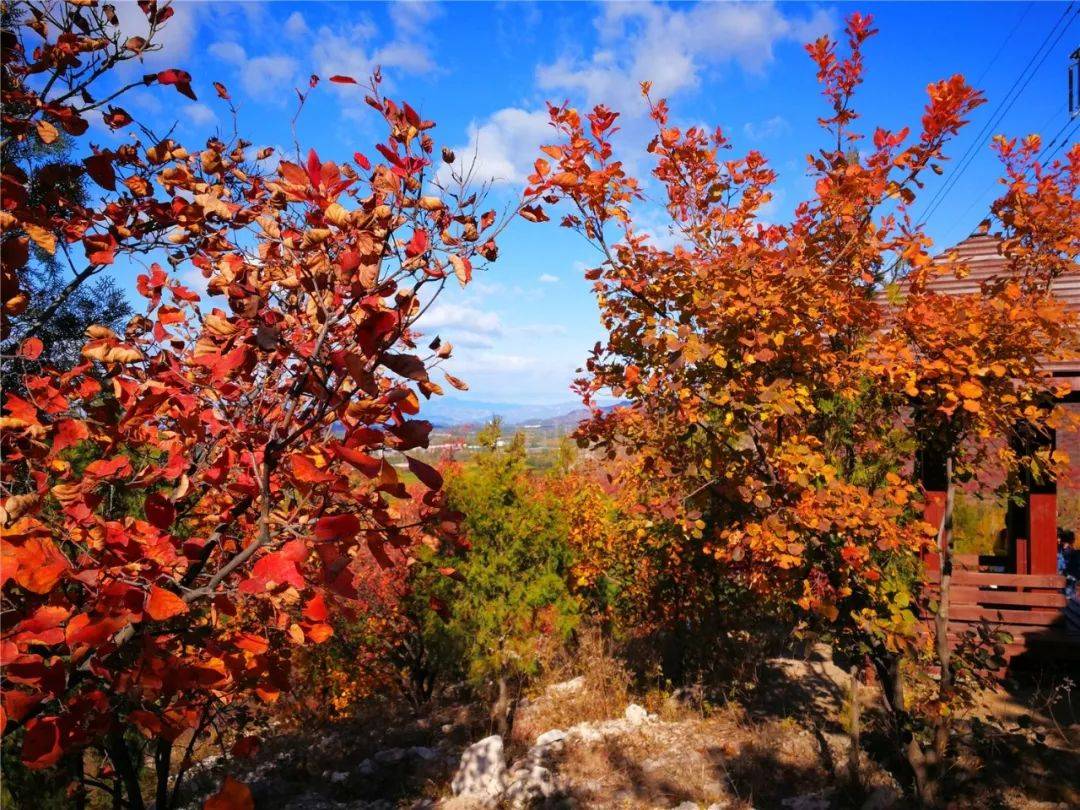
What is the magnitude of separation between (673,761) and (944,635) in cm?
317

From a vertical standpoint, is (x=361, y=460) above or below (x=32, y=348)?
below

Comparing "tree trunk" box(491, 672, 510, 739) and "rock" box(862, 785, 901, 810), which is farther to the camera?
"tree trunk" box(491, 672, 510, 739)

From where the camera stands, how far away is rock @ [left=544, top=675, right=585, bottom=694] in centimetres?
922

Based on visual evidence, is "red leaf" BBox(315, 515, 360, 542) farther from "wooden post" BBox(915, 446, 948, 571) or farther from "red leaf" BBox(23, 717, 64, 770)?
"wooden post" BBox(915, 446, 948, 571)

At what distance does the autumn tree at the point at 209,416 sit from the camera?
1.30 metres

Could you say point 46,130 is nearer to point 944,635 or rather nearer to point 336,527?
point 336,527

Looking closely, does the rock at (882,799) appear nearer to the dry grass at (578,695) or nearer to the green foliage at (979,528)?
the dry grass at (578,695)

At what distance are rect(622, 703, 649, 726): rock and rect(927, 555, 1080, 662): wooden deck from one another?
139 inches

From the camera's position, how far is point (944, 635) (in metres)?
4.27

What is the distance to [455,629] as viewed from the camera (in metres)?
8.65

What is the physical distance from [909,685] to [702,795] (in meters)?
2.10

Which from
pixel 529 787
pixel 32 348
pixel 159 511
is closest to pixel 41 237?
pixel 32 348

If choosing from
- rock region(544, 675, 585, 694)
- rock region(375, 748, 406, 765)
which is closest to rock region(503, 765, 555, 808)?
rock region(375, 748, 406, 765)

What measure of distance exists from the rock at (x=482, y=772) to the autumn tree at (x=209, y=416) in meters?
5.45
